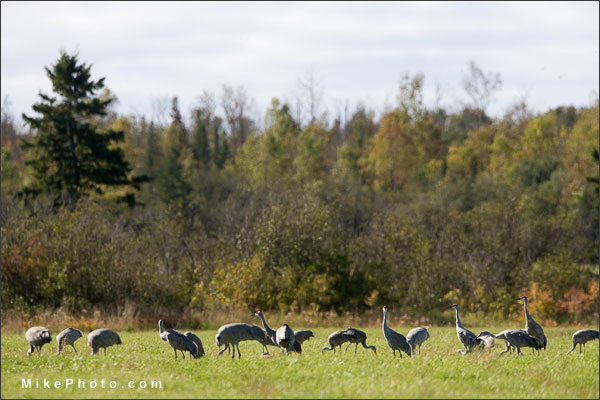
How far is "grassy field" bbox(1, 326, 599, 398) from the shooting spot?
41.0ft

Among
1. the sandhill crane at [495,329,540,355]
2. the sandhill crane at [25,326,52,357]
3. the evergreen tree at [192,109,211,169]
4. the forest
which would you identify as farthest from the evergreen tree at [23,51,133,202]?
the evergreen tree at [192,109,211,169]

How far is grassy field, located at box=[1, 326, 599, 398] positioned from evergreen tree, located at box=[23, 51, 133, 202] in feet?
129

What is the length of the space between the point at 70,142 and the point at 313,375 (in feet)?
155

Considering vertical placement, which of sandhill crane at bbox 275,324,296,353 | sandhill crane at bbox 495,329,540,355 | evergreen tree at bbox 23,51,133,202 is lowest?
sandhill crane at bbox 495,329,540,355

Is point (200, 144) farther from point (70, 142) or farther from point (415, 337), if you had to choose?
point (415, 337)

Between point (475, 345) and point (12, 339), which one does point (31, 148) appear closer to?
point (12, 339)

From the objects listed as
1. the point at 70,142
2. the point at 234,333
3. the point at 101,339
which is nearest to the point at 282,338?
the point at 234,333

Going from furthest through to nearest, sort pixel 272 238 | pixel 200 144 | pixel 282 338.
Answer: pixel 200 144 < pixel 272 238 < pixel 282 338

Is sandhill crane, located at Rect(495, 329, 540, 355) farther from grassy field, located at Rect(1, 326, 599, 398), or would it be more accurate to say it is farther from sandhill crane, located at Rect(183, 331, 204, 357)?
sandhill crane, located at Rect(183, 331, 204, 357)

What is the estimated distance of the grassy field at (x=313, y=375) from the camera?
41.0ft

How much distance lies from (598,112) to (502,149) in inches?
530

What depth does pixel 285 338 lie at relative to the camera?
1725 centimetres

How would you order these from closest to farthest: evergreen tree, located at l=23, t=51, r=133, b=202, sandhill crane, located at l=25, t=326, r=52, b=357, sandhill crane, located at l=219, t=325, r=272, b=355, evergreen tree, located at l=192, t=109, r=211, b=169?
1. sandhill crane, located at l=219, t=325, r=272, b=355
2. sandhill crane, located at l=25, t=326, r=52, b=357
3. evergreen tree, located at l=23, t=51, r=133, b=202
4. evergreen tree, located at l=192, t=109, r=211, b=169

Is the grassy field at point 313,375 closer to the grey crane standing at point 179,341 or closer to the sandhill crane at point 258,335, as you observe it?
the grey crane standing at point 179,341
